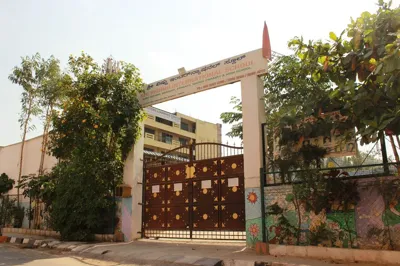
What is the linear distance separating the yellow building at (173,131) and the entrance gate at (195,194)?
30.0 m

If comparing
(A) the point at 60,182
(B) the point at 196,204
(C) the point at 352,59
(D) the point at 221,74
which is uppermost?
(D) the point at 221,74

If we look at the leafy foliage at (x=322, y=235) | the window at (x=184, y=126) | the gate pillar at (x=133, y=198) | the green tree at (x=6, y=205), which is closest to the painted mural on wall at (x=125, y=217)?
the gate pillar at (x=133, y=198)

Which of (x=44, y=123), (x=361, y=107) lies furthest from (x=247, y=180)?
(x=44, y=123)

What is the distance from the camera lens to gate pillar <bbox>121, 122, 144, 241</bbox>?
10812mm

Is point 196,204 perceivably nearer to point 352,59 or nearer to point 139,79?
point 139,79

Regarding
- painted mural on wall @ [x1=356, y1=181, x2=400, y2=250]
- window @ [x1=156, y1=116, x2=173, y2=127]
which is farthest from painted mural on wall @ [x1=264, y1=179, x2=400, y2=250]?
window @ [x1=156, y1=116, x2=173, y2=127]

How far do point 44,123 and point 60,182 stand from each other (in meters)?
5.03

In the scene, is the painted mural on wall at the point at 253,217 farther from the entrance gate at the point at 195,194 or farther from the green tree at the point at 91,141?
the green tree at the point at 91,141

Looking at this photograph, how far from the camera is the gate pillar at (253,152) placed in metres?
8.02

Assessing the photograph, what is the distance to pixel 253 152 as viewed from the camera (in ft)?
27.5

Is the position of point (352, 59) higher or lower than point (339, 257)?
higher

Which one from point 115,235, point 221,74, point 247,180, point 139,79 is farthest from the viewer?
point 139,79

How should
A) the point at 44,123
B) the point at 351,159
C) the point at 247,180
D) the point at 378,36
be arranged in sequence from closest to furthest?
the point at 378,36 < the point at 351,159 < the point at 247,180 < the point at 44,123

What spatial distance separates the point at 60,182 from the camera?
1144 centimetres
